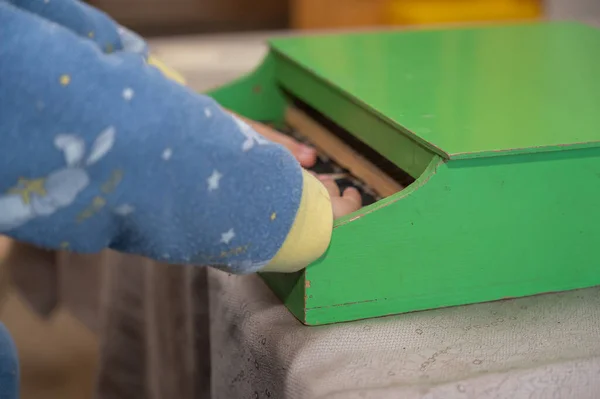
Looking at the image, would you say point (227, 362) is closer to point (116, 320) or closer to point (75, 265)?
point (116, 320)

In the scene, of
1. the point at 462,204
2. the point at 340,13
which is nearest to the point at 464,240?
the point at 462,204

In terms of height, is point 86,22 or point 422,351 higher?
point 86,22

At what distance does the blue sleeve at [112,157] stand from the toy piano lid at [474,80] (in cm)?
18

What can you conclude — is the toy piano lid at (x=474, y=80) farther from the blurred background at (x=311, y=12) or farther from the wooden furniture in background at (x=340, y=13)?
the wooden furniture in background at (x=340, y=13)

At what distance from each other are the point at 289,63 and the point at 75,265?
681mm

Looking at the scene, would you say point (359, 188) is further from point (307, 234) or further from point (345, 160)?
point (307, 234)

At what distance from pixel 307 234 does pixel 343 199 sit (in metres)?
0.14

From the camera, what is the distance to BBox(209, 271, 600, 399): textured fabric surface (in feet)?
1.72

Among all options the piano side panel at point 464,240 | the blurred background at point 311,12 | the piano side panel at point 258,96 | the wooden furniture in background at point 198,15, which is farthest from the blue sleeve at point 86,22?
the wooden furniture in background at point 198,15

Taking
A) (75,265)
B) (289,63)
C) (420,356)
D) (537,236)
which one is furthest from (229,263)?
(75,265)

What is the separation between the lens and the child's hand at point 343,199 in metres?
0.66

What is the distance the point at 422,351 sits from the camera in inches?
22.4

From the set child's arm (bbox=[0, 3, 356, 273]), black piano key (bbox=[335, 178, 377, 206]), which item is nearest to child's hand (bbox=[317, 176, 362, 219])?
black piano key (bbox=[335, 178, 377, 206])

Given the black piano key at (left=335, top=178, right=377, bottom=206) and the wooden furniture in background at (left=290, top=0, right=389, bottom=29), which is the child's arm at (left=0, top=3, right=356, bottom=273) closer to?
the black piano key at (left=335, top=178, right=377, bottom=206)
